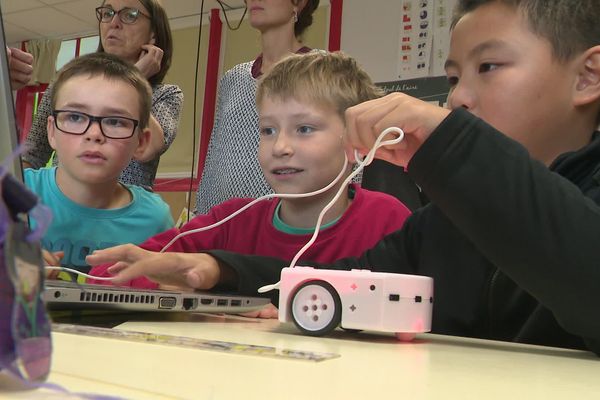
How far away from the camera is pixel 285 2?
1.64 metres

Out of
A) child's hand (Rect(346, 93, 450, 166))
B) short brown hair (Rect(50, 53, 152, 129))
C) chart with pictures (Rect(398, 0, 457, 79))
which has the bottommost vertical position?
child's hand (Rect(346, 93, 450, 166))

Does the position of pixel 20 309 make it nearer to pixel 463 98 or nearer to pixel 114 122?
pixel 463 98

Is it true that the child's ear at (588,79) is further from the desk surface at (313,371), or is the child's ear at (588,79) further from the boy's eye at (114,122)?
the boy's eye at (114,122)

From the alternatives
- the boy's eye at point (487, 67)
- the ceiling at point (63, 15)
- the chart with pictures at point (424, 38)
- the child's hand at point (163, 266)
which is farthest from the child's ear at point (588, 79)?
the ceiling at point (63, 15)

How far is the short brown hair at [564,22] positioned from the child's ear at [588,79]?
15 mm

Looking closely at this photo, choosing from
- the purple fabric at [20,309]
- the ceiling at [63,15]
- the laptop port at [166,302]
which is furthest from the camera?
the ceiling at [63,15]

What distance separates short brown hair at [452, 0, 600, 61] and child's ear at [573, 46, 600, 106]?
0.6 inches

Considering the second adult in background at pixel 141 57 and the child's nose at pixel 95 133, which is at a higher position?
the second adult in background at pixel 141 57

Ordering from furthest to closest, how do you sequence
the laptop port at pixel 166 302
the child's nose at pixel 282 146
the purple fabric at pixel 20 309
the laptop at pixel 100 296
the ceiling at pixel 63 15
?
the ceiling at pixel 63 15 → the child's nose at pixel 282 146 → the laptop port at pixel 166 302 → the laptop at pixel 100 296 → the purple fabric at pixel 20 309

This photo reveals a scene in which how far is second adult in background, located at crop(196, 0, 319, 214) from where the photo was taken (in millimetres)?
1617

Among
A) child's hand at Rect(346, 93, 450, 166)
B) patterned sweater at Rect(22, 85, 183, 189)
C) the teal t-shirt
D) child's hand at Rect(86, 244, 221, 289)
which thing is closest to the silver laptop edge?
Result: child's hand at Rect(86, 244, 221, 289)

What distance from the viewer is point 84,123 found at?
1.40 metres

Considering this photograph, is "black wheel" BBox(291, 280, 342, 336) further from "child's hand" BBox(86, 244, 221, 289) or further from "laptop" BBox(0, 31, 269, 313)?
"child's hand" BBox(86, 244, 221, 289)

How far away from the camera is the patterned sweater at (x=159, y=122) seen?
1.68 metres
